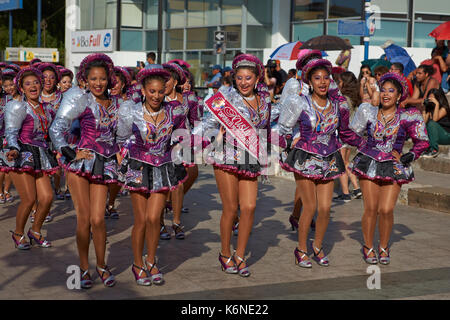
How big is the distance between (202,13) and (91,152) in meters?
26.2

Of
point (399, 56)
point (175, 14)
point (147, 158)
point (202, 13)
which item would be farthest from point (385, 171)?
point (175, 14)

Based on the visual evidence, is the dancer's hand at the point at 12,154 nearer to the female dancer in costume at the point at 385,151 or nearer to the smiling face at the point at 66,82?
the female dancer in costume at the point at 385,151

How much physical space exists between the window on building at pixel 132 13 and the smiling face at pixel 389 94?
3072 cm

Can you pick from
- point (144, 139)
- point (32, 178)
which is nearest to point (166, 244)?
point (32, 178)

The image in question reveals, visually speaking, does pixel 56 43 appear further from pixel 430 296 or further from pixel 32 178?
pixel 430 296

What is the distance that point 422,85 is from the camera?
589 inches

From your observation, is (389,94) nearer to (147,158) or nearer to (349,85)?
(147,158)

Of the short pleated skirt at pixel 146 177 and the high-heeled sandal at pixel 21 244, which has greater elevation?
the short pleated skirt at pixel 146 177

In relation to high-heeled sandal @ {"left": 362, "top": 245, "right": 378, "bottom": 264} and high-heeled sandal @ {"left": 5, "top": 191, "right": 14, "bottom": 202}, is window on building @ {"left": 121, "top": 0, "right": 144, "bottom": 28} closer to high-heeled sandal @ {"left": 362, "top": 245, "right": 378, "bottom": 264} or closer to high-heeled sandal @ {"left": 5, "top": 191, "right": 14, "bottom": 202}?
high-heeled sandal @ {"left": 5, "top": 191, "right": 14, "bottom": 202}

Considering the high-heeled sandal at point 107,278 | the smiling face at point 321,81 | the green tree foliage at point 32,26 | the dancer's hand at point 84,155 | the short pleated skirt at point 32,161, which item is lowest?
the high-heeled sandal at point 107,278

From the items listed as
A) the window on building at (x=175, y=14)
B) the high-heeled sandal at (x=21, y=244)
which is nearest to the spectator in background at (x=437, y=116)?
the high-heeled sandal at (x=21, y=244)

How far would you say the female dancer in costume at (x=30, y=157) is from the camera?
26.6 feet
